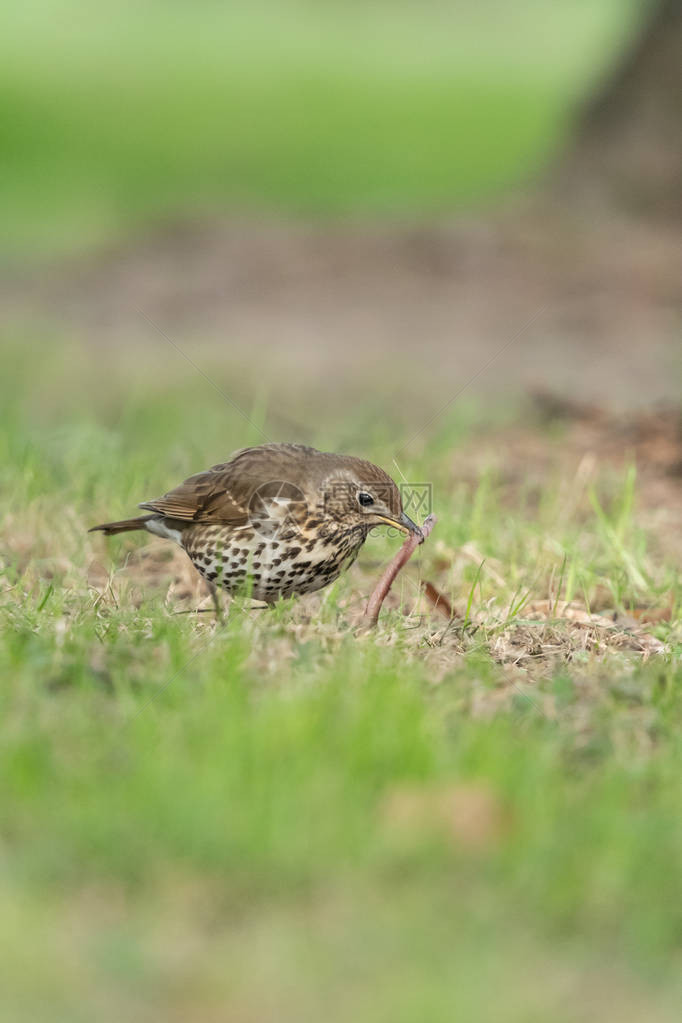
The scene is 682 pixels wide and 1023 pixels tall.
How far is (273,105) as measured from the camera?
2927 cm

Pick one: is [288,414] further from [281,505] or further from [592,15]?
[592,15]

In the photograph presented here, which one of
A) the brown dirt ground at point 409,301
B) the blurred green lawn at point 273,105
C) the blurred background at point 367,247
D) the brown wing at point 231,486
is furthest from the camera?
the blurred green lawn at point 273,105

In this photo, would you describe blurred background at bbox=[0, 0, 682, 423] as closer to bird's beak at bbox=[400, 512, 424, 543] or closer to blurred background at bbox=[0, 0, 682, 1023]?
blurred background at bbox=[0, 0, 682, 1023]

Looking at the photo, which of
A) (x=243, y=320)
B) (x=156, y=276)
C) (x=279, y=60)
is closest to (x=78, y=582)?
(x=243, y=320)

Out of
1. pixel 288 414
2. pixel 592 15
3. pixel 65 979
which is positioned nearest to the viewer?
pixel 65 979

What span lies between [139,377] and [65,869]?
304 inches

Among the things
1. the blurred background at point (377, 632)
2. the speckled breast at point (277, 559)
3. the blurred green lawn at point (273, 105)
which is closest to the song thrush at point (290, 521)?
the speckled breast at point (277, 559)

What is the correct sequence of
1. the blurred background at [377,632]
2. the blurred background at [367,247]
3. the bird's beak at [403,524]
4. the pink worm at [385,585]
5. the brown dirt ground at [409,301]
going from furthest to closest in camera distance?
the blurred background at [367,247], the brown dirt ground at [409,301], the bird's beak at [403,524], the pink worm at [385,585], the blurred background at [377,632]

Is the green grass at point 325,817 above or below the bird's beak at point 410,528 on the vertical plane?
below

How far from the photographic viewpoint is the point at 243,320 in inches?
506

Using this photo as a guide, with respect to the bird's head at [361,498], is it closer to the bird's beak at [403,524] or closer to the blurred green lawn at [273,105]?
the bird's beak at [403,524]

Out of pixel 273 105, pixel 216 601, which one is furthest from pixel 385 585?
pixel 273 105

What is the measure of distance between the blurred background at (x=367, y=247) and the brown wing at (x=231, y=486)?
10.4 ft

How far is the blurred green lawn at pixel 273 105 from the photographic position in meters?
20.3
